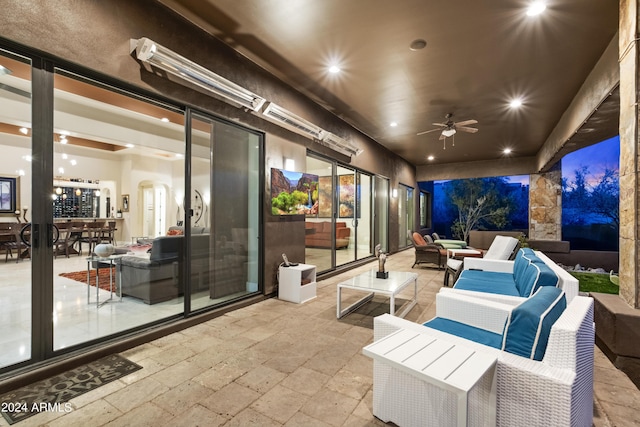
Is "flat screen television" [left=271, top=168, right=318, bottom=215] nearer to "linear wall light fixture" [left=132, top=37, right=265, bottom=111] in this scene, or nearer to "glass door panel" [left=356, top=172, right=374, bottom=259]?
"linear wall light fixture" [left=132, top=37, right=265, bottom=111]

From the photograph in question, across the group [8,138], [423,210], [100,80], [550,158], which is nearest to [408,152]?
[550,158]

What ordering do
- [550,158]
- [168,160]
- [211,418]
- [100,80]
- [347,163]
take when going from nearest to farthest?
[211,418] < [100,80] < [168,160] < [347,163] < [550,158]

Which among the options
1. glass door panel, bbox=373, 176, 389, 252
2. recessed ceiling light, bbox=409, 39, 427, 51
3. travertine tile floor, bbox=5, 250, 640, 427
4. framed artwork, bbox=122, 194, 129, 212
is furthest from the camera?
glass door panel, bbox=373, 176, 389, 252

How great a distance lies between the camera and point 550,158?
790cm

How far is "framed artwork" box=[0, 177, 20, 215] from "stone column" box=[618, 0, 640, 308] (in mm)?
5091

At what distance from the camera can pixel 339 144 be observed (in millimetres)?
6031

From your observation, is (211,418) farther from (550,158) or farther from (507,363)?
(550,158)

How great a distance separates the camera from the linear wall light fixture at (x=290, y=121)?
4211 mm

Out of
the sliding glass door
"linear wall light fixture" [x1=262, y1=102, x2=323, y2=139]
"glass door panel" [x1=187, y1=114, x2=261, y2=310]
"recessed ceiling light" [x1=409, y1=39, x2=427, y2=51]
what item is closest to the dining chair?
"glass door panel" [x1=187, y1=114, x2=261, y2=310]

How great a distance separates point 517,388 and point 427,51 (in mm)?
3812

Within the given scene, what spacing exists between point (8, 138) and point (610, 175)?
15.0 metres

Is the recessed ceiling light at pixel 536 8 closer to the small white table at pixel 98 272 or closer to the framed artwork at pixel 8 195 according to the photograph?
the framed artwork at pixel 8 195

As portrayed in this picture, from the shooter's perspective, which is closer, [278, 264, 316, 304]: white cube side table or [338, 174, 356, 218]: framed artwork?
[278, 264, 316, 304]: white cube side table

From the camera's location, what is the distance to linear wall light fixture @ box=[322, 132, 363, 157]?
5598mm
